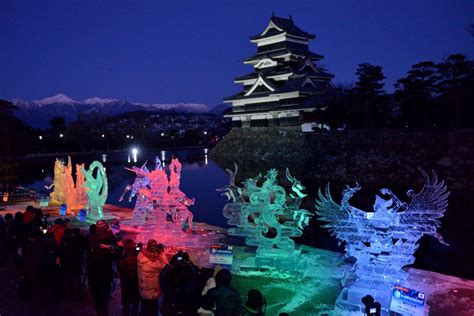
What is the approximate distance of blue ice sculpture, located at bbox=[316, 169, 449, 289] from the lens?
7000 mm

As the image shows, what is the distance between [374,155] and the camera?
101 feet

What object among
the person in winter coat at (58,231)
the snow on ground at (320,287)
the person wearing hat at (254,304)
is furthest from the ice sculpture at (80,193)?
the person wearing hat at (254,304)

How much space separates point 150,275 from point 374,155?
91.6 feet

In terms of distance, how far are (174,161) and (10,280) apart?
5.25 metres

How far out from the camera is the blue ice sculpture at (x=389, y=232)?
7000 mm

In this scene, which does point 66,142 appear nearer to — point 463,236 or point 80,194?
point 80,194

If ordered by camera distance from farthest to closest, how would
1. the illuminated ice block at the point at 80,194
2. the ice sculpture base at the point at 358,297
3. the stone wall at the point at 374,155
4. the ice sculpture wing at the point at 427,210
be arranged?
the stone wall at the point at 374,155 → the illuminated ice block at the point at 80,194 → the ice sculpture wing at the point at 427,210 → the ice sculpture base at the point at 358,297

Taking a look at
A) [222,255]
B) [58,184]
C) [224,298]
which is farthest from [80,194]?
[224,298]

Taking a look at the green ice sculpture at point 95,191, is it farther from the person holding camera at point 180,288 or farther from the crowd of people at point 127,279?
the person holding camera at point 180,288

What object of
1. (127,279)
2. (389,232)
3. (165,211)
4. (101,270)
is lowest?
(127,279)

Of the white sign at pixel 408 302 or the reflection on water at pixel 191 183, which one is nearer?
the white sign at pixel 408 302

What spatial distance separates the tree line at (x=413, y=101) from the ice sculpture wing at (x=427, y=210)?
2566 cm

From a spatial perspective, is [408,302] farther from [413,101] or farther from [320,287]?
[413,101]

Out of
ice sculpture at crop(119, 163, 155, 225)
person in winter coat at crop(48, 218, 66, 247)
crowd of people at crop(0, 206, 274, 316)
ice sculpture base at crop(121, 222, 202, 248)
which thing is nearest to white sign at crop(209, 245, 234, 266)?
crowd of people at crop(0, 206, 274, 316)
